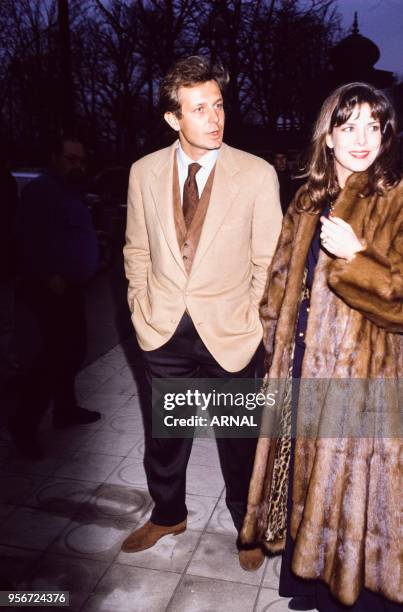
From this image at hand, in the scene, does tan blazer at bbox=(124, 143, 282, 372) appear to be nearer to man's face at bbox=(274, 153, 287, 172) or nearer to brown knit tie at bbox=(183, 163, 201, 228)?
brown knit tie at bbox=(183, 163, 201, 228)

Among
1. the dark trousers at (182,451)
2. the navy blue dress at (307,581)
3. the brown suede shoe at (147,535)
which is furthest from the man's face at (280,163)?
the navy blue dress at (307,581)

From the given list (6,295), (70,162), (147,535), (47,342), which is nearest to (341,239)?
(147,535)

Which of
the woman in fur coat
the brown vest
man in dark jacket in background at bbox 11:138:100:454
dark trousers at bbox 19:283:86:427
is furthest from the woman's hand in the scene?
dark trousers at bbox 19:283:86:427

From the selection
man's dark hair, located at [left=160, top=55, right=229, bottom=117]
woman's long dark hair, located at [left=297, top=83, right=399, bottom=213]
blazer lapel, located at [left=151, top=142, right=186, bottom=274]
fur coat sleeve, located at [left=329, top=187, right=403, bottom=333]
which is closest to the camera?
fur coat sleeve, located at [left=329, top=187, right=403, bottom=333]

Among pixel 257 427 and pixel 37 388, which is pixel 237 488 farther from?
pixel 37 388

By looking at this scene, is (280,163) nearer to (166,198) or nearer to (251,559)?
(166,198)

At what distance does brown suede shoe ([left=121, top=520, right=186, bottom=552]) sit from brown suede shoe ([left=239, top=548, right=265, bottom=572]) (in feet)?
1.32

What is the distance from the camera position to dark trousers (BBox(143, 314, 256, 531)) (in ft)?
9.56

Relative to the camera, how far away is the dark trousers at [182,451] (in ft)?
9.56

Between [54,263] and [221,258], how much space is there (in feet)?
5.44

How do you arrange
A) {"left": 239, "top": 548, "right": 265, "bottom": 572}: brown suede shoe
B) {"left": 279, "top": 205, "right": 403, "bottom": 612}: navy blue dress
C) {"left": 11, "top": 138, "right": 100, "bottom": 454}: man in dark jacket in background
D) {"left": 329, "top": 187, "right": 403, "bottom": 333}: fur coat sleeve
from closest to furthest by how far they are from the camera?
{"left": 329, "top": 187, "right": 403, "bottom": 333}: fur coat sleeve < {"left": 279, "top": 205, "right": 403, "bottom": 612}: navy blue dress < {"left": 239, "top": 548, "right": 265, "bottom": 572}: brown suede shoe < {"left": 11, "top": 138, "right": 100, "bottom": 454}: man in dark jacket in background

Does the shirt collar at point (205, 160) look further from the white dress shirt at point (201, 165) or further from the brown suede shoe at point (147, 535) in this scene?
the brown suede shoe at point (147, 535)

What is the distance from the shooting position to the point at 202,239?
277 cm

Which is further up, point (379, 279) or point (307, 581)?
point (379, 279)
